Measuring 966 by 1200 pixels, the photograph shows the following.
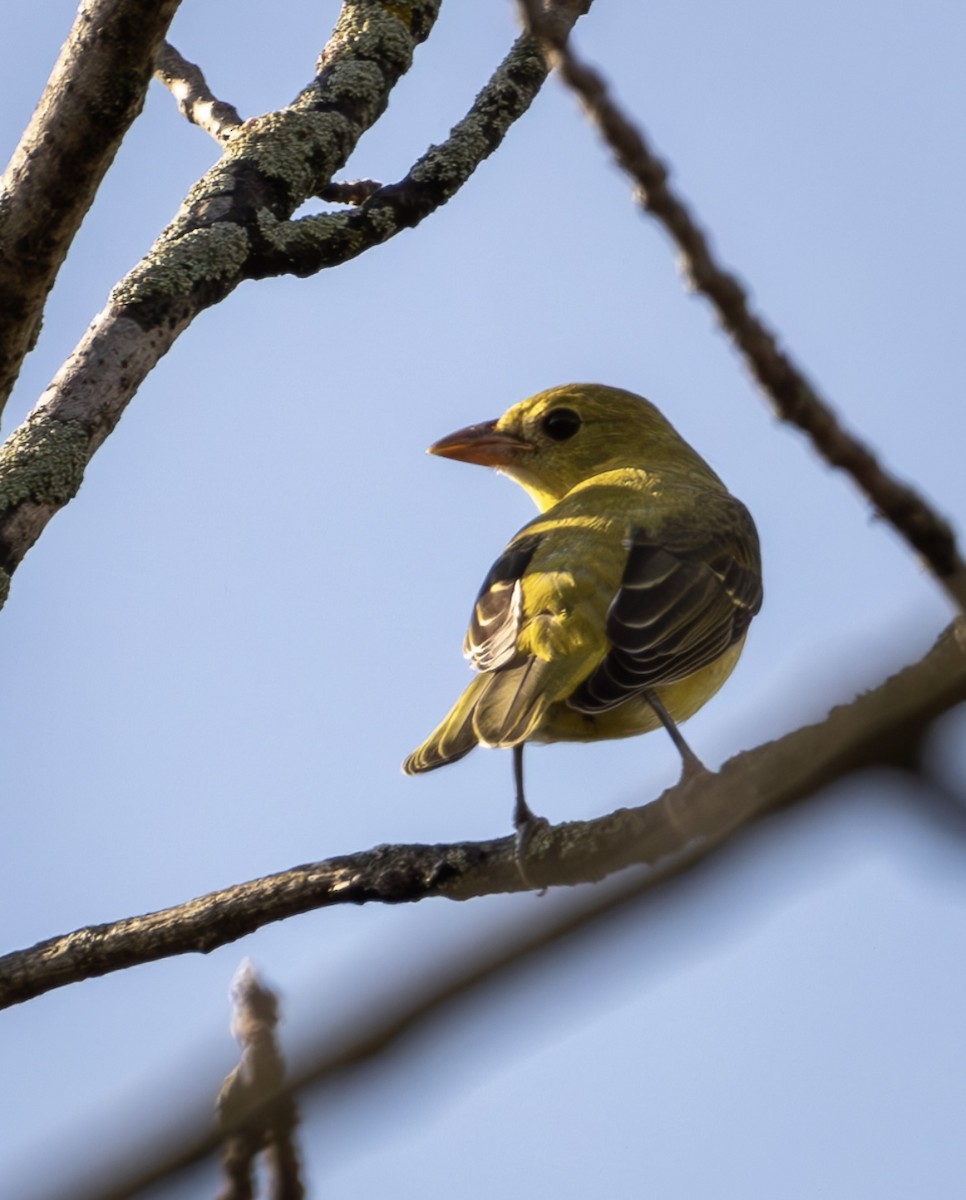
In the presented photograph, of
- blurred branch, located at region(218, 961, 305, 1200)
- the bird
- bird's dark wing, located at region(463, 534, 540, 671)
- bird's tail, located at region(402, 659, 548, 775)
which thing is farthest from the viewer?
bird's dark wing, located at region(463, 534, 540, 671)

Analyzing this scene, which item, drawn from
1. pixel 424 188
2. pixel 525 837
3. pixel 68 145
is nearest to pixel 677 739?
pixel 525 837

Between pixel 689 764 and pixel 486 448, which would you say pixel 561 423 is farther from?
pixel 689 764

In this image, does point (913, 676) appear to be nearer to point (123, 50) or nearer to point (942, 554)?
point (942, 554)

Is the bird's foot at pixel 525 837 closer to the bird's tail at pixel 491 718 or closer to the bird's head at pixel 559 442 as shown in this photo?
the bird's tail at pixel 491 718

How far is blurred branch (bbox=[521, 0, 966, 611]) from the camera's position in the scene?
1.71 meters

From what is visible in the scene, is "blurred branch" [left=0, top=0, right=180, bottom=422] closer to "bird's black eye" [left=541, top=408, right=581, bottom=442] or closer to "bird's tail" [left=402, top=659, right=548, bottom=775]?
"bird's tail" [left=402, top=659, right=548, bottom=775]

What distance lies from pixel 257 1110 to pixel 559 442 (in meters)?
6.87

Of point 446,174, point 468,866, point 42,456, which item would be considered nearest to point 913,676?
point 468,866

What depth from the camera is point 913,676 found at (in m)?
0.98

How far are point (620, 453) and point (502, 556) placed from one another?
192 cm

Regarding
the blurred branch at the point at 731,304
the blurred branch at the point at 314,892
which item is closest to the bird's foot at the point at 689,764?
the blurred branch at the point at 314,892

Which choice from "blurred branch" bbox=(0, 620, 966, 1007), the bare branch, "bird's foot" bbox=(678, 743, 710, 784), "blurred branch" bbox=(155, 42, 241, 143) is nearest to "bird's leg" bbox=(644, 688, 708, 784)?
"bird's foot" bbox=(678, 743, 710, 784)

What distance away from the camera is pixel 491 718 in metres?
4.60

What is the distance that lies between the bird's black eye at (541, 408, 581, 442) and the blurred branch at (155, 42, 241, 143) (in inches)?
104
